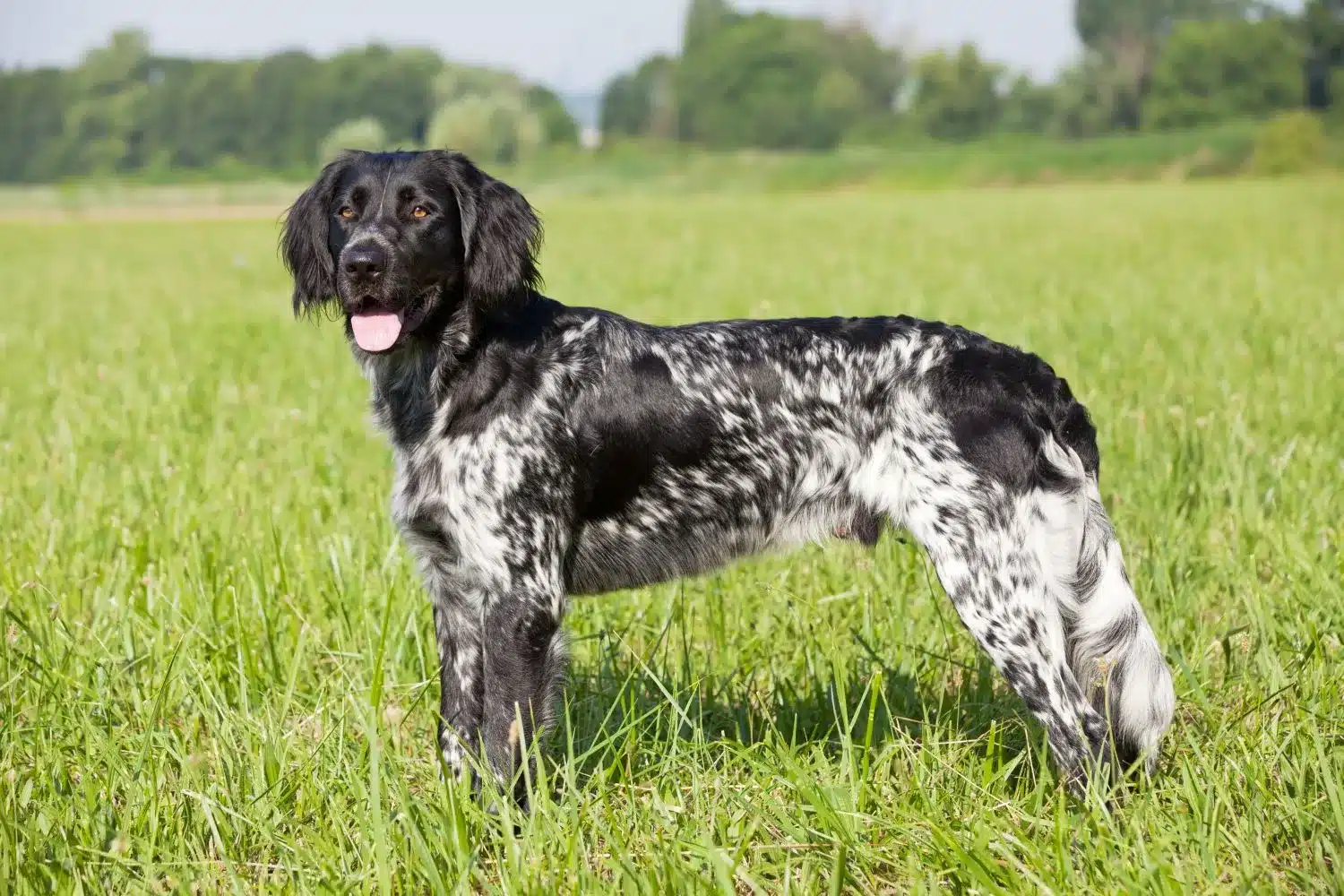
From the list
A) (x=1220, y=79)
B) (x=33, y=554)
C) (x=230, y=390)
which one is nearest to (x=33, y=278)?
(x=230, y=390)

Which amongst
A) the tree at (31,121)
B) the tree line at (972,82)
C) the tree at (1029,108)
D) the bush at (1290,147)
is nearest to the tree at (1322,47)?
the tree line at (972,82)

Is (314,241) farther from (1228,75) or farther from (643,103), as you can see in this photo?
(643,103)

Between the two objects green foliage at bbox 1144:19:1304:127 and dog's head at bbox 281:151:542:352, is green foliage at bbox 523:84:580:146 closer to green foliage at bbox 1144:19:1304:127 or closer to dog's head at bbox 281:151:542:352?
green foliage at bbox 1144:19:1304:127

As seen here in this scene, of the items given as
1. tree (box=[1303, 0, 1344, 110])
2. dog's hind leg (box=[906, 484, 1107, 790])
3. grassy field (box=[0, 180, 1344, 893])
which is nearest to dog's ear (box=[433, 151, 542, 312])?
grassy field (box=[0, 180, 1344, 893])

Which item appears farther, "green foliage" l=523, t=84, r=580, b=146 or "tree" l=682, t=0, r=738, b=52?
"tree" l=682, t=0, r=738, b=52

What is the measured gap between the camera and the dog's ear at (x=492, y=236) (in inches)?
134

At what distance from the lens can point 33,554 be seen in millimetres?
4766

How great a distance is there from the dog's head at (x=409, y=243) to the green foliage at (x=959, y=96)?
286 ft

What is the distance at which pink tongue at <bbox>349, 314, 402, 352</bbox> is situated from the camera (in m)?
3.33

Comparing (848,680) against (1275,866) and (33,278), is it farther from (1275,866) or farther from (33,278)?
(33,278)

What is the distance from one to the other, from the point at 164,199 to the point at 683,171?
2545 cm

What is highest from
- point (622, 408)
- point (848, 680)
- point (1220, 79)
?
point (1220, 79)

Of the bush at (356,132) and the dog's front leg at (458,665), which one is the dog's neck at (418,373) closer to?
the dog's front leg at (458,665)

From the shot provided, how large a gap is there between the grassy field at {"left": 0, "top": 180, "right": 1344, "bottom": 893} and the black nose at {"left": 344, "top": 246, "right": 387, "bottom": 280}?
3.29 feet
